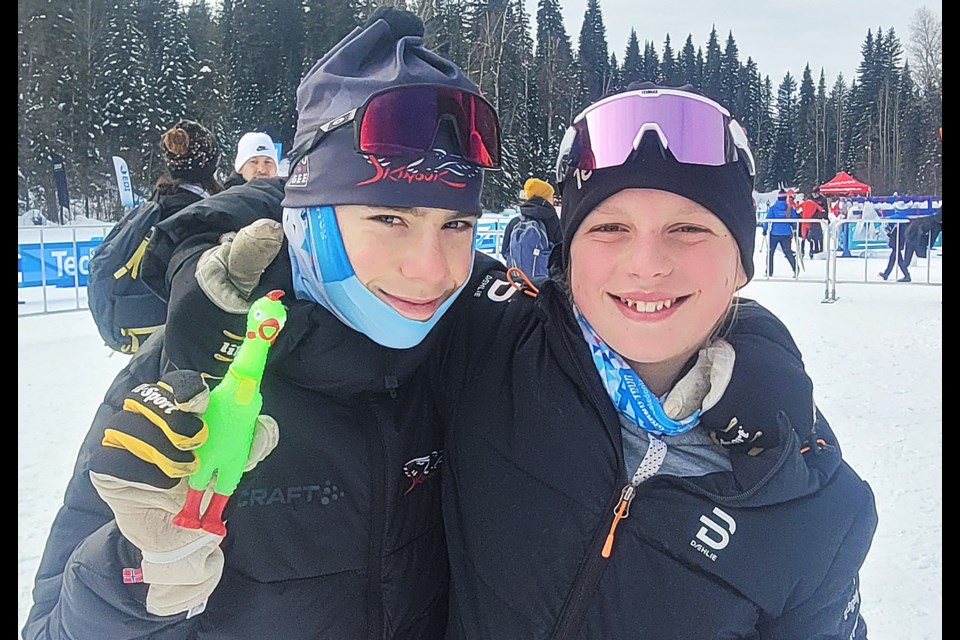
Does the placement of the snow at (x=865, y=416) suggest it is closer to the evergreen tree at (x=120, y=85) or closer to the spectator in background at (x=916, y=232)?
the spectator in background at (x=916, y=232)

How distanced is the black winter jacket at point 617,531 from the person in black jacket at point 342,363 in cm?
15

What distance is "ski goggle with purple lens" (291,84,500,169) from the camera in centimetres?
144

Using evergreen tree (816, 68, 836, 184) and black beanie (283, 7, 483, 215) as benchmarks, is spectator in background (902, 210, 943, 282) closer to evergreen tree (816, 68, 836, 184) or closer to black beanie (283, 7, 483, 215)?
black beanie (283, 7, 483, 215)

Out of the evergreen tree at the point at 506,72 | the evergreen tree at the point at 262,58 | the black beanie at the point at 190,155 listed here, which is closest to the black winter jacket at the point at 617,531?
the black beanie at the point at 190,155

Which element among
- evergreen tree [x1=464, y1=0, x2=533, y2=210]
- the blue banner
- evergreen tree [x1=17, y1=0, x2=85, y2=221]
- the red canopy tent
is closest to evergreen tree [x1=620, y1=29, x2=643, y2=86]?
evergreen tree [x1=464, y1=0, x2=533, y2=210]

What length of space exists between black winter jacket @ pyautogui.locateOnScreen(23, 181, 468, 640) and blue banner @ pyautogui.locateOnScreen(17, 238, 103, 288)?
11618mm

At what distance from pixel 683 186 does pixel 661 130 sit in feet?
0.44

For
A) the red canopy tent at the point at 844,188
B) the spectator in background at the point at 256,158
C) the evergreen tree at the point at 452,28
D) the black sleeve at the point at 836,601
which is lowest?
the black sleeve at the point at 836,601

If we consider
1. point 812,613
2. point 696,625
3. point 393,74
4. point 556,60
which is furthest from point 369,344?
point 556,60

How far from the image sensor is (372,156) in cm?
144

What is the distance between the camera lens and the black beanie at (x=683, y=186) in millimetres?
1450

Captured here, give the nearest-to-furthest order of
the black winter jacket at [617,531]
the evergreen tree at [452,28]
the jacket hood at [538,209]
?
the black winter jacket at [617,531] → the jacket hood at [538,209] → the evergreen tree at [452,28]

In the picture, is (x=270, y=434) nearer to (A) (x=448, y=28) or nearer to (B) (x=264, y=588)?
(B) (x=264, y=588)

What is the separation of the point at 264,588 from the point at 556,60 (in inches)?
1727
